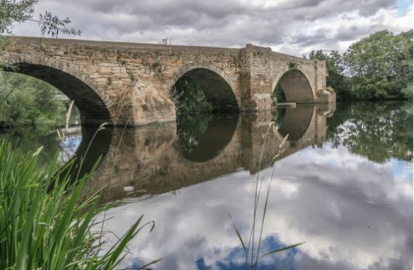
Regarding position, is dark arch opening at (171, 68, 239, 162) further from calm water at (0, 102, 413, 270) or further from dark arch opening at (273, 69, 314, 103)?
dark arch opening at (273, 69, 314, 103)

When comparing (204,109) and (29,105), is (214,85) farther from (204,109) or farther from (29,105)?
(29,105)

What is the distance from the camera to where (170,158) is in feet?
23.2

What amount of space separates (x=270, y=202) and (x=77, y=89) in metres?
10.2

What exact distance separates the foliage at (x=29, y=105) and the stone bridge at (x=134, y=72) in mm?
2044

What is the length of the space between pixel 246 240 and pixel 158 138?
23.0 feet

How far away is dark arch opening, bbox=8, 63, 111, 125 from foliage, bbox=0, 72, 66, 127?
1472mm

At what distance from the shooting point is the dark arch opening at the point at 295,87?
27.3 metres

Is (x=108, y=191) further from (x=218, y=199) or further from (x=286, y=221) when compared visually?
(x=286, y=221)

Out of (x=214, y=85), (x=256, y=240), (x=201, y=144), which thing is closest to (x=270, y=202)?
(x=256, y=240)

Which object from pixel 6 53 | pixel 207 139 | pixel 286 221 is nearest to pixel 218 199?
pixel 286 221

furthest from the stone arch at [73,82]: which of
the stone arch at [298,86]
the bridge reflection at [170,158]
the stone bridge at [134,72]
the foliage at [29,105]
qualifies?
the stone arch at [298,86]

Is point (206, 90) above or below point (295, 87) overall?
below

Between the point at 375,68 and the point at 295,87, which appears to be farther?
the point at 375,68

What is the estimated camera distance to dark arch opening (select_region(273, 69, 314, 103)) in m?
27.3
